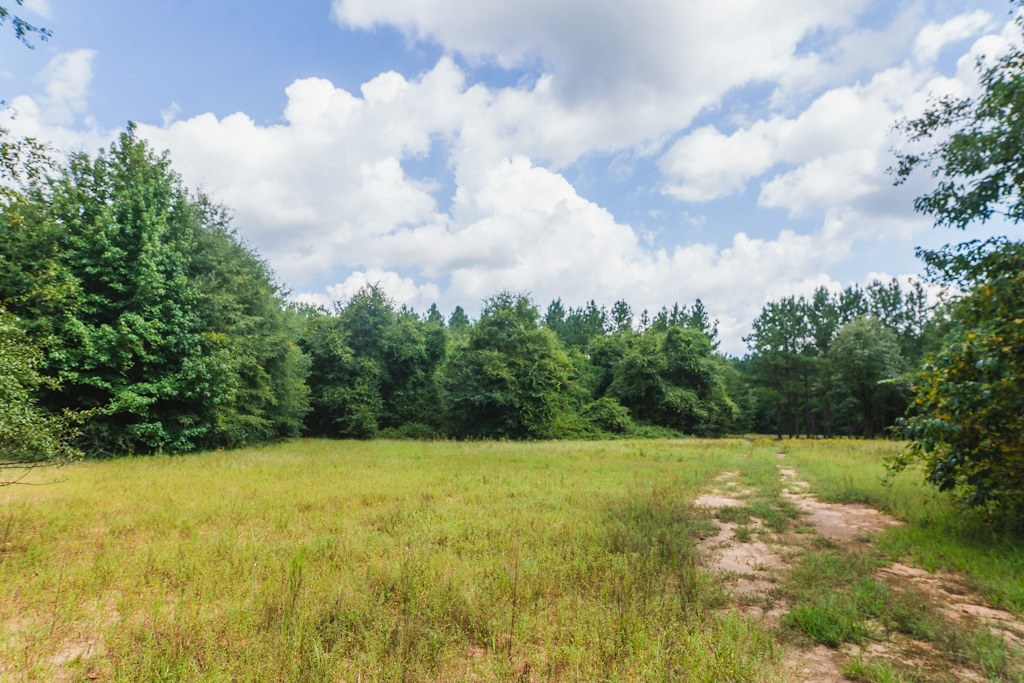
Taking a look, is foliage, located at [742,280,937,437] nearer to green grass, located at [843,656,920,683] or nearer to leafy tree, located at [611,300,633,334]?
leafy tree, located at [611,300,633,334]

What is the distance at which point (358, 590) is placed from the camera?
473 cm

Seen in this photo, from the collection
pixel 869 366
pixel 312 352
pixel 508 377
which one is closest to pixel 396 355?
pixel 312 352

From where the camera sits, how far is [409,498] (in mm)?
9656

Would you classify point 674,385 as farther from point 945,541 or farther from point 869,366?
point 945,541

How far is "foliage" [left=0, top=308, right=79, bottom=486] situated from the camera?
5.79 m

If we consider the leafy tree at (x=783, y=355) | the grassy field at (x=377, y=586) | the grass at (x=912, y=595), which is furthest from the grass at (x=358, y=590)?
the leafy tree at (x=783, y=355)

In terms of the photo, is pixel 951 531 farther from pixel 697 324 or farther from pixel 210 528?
pixel 697 324

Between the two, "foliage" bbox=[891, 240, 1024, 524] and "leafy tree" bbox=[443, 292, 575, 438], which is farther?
"leafy tree" bbox=[443, 292, 575, 438]

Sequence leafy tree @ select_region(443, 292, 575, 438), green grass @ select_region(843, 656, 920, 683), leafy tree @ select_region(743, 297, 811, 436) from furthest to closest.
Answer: leafy tree @ select_region(743, 297, 811, 436) → leafy tree @ select_region(443, 292, 575, 438) → green grass @ select_region(843, 656, 920, 683)

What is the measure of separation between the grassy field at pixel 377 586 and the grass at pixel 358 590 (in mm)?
24

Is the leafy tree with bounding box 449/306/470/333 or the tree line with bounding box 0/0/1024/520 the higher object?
the leafy tree with bounding box 449/306/470/333

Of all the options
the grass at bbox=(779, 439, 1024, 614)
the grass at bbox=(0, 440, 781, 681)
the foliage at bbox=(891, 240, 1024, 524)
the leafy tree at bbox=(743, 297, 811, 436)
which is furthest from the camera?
the leafy tree at bbox=(743, 297, 811, 436)

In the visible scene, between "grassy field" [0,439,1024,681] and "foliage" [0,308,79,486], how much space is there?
1.19m

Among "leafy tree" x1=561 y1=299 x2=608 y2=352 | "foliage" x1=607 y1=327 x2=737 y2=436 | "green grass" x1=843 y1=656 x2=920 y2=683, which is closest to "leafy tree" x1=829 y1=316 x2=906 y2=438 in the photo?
"foliage" x1=607 y1=327 x2=737 y2=436
